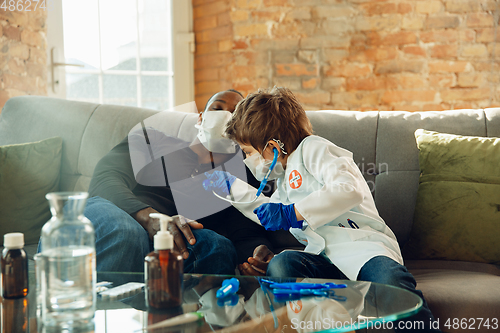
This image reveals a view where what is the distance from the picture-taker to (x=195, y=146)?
62.6 inches

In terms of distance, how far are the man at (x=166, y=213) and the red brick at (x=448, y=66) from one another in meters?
1.45

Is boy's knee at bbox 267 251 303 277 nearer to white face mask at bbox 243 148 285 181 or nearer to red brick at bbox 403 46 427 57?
white face mask at bbox 243 148 285 181

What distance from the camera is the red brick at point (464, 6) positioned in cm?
245

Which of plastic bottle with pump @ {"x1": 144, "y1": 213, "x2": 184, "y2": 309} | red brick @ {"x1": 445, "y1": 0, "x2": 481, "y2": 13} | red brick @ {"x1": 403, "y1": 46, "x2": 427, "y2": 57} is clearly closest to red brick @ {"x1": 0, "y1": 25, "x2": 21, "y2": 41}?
plastic bottle with pump @ {"x1": 144, "y1": 213, "x2": 184, "y2": 309}

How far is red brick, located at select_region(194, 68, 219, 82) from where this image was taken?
287cm

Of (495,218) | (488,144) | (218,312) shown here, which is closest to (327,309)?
(218,312)

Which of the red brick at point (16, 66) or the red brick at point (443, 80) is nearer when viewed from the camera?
the red brick at point (16, 66)

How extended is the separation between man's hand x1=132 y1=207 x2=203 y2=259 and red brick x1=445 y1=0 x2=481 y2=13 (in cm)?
206

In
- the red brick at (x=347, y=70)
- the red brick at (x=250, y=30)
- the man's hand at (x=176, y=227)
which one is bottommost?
the man's hand at (x=176, y=227)

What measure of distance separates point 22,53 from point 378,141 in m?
1.98

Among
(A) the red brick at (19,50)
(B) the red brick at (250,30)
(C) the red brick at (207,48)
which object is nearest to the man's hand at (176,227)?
(A) the red brick at (19,50)

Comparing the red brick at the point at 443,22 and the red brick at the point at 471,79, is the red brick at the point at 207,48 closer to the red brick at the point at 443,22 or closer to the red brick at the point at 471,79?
the red brick at the point at 443,22

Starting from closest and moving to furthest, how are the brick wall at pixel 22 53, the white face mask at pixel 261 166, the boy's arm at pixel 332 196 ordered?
the boy's arm at pixel 332 196 < the white face mask at pixel 261 166 < the brick wall at pixel 22 53

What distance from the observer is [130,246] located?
1.19 meters
